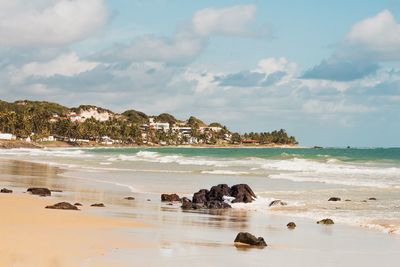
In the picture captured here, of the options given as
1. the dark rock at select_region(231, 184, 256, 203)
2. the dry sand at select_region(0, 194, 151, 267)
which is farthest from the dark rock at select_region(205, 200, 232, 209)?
the dry sand at select_region(0, 194, 151, 267)

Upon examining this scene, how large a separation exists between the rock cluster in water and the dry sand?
198 inches

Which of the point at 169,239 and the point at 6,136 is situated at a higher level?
the point at 6,136

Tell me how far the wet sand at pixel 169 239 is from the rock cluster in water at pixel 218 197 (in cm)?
185

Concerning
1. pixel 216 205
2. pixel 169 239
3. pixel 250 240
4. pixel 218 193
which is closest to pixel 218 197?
pixel 218 193

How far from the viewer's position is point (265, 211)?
20.2m

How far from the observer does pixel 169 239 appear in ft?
43.1

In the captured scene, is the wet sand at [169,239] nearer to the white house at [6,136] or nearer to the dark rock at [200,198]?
the dark rock at [200,198]

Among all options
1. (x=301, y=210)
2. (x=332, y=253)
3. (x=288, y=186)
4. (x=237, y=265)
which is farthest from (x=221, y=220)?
(x=288, y=186)

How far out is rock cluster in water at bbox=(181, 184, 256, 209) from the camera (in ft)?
71.0

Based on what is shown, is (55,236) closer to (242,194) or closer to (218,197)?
(218,197)

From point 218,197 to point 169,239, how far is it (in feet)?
31.8

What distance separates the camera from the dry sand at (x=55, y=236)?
10.0m

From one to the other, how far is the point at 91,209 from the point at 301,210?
6826 mm

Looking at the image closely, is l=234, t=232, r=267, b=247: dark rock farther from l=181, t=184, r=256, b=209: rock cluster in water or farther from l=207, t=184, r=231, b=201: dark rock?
l=207, t=184, r=231, b=201: dark rock
